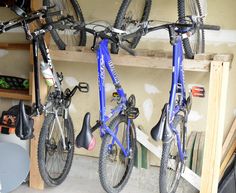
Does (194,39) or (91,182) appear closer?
(194,39)

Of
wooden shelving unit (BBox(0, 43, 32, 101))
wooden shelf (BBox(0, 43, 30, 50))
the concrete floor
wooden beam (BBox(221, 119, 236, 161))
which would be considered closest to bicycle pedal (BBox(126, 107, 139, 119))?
the concrete floor

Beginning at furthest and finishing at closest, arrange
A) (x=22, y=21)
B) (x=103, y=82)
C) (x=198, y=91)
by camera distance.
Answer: (x=198, y=91) < (x=103, y=82) < (x=22, y=21)

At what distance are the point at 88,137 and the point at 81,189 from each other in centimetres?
82

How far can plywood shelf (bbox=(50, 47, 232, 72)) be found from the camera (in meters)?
2.30

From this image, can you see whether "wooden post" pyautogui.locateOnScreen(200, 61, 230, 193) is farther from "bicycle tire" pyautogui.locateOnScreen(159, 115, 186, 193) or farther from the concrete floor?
the concrete floor

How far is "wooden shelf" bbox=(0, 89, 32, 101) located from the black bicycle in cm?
41

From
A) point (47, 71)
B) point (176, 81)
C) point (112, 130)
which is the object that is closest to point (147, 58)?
point (176, 81)

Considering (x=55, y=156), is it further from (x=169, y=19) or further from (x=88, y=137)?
(x=169, y=19)

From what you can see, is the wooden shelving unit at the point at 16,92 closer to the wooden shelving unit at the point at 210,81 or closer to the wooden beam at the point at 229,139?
the wooden shelving unit at the point at 210,81

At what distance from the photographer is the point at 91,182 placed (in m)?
3.03

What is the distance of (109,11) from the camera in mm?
2932

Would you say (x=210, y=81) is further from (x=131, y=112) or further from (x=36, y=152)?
(x=36, y=152)

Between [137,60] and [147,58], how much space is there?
70 mm

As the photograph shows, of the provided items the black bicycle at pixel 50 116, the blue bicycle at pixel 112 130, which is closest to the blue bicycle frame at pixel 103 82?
the blue bicycle at pixel 112 130
